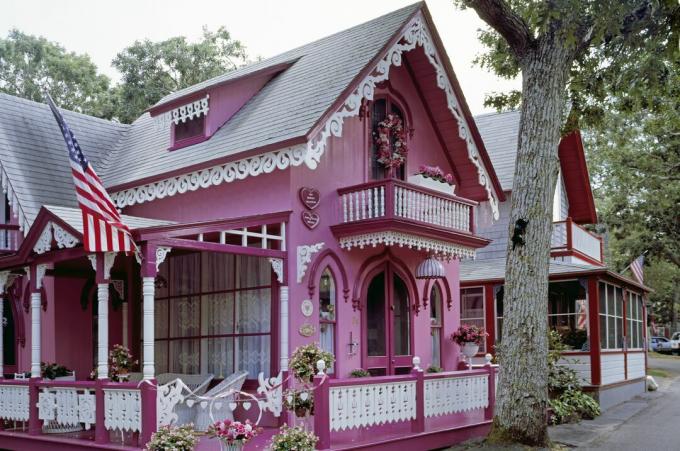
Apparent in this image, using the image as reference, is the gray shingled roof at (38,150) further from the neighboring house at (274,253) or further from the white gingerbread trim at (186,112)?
the white gingerbread trim at (186,112)

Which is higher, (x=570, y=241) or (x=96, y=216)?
(x=570, y=241)

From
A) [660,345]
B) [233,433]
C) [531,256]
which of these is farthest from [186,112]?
[660,345]

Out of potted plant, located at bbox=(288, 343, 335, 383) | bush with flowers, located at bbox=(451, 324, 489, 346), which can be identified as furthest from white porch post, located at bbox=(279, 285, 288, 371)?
bush with flowers, located at bbox=(451, 324, 489, 346)

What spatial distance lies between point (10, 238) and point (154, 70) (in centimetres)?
1939

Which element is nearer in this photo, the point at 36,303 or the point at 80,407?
the point at 80,407

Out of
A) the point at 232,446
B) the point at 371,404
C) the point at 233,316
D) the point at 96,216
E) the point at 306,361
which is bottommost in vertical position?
the point at 232,446

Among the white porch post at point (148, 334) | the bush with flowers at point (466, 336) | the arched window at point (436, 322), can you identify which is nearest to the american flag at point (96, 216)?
the white porch post at point (148, 334)

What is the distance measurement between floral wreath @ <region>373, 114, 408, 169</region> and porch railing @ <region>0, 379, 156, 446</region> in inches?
264

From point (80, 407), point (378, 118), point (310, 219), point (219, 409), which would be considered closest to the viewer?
point (80, 407)

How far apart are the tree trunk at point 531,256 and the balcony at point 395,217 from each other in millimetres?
1859

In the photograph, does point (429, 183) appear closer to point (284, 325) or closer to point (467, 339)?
point (467, 339)

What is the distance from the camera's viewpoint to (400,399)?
12.6m

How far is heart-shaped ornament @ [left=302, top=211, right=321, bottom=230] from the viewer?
13617 millimetres

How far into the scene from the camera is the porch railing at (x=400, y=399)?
36.5ft
